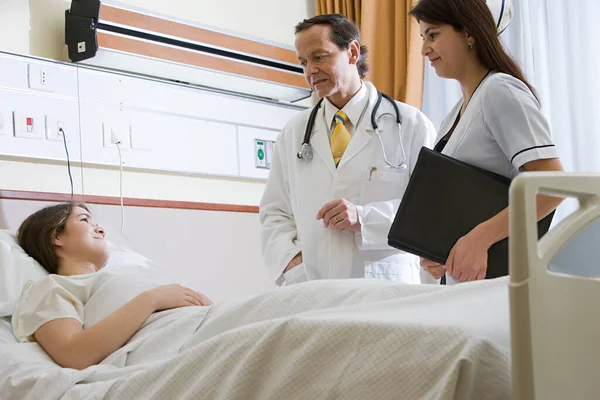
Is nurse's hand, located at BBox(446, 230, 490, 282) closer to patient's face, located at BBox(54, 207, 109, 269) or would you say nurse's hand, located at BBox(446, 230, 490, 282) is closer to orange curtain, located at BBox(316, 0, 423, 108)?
patient's face, located at BBox(54, 207, 109, 269)

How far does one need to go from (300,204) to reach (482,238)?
899 millimetres

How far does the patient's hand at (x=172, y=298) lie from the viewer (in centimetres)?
197

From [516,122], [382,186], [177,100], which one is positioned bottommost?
[382,186]

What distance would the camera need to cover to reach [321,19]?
8.79ft

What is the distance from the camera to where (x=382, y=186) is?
253 cm

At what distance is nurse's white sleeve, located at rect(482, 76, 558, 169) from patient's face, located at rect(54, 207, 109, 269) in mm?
1122

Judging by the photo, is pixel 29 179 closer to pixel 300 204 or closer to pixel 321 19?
pixel 300 204

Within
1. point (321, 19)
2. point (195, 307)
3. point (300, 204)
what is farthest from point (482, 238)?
point (321, 19)

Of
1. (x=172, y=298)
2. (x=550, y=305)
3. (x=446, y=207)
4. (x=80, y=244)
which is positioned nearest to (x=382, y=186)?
(x=446, y=207)

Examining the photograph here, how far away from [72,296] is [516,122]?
3.83ft

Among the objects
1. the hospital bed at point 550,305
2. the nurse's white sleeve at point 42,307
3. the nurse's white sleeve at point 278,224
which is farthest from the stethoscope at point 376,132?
the hospital bed at point 550,305

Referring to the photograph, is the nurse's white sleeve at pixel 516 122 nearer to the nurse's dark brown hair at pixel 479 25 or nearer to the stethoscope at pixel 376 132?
the nurse's dark brown hair at pixel 479 25

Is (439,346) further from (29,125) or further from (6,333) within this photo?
(29,125)

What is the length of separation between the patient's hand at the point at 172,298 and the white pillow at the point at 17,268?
1.05 ft
